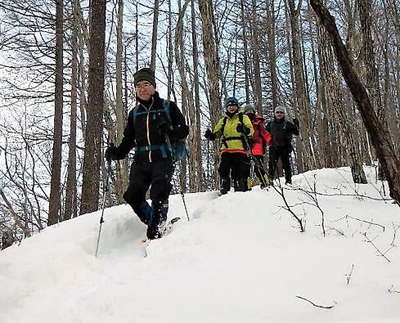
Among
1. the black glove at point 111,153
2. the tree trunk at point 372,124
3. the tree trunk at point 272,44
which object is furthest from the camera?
the tree trunk at point 272,44

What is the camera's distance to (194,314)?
295 cm

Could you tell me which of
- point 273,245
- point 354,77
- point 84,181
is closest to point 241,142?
point 84,181

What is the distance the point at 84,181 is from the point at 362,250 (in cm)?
510

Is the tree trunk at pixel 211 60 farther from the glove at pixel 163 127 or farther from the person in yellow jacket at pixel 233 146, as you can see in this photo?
the glove at pixel 163 127

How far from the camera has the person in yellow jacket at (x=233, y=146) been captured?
277 inches

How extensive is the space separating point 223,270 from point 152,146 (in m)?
2.04

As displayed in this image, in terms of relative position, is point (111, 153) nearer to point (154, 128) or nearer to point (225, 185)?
point (154, 128)

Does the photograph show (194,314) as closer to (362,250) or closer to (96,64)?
(362,250)

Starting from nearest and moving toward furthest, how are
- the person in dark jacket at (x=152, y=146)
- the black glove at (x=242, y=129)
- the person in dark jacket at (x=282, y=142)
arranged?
1. the person in dark jacket at (x=152, y=146)
2. the black glove at (x=242, y=129)
3. the person in dark jacket at (x=282, y=142)

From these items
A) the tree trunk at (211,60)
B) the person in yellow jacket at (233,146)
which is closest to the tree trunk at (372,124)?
the person in yellow jacket at (233,146)

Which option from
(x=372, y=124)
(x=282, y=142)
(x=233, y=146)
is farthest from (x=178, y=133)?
(x=282, y=142)

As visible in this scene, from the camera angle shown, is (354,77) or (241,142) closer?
(354,77)

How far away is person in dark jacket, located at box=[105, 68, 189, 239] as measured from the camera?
5.00 metres

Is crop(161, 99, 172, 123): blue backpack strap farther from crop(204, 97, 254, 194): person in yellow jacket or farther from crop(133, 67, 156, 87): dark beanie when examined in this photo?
crop(204, 97, 254, 194): person in yellow jacket
